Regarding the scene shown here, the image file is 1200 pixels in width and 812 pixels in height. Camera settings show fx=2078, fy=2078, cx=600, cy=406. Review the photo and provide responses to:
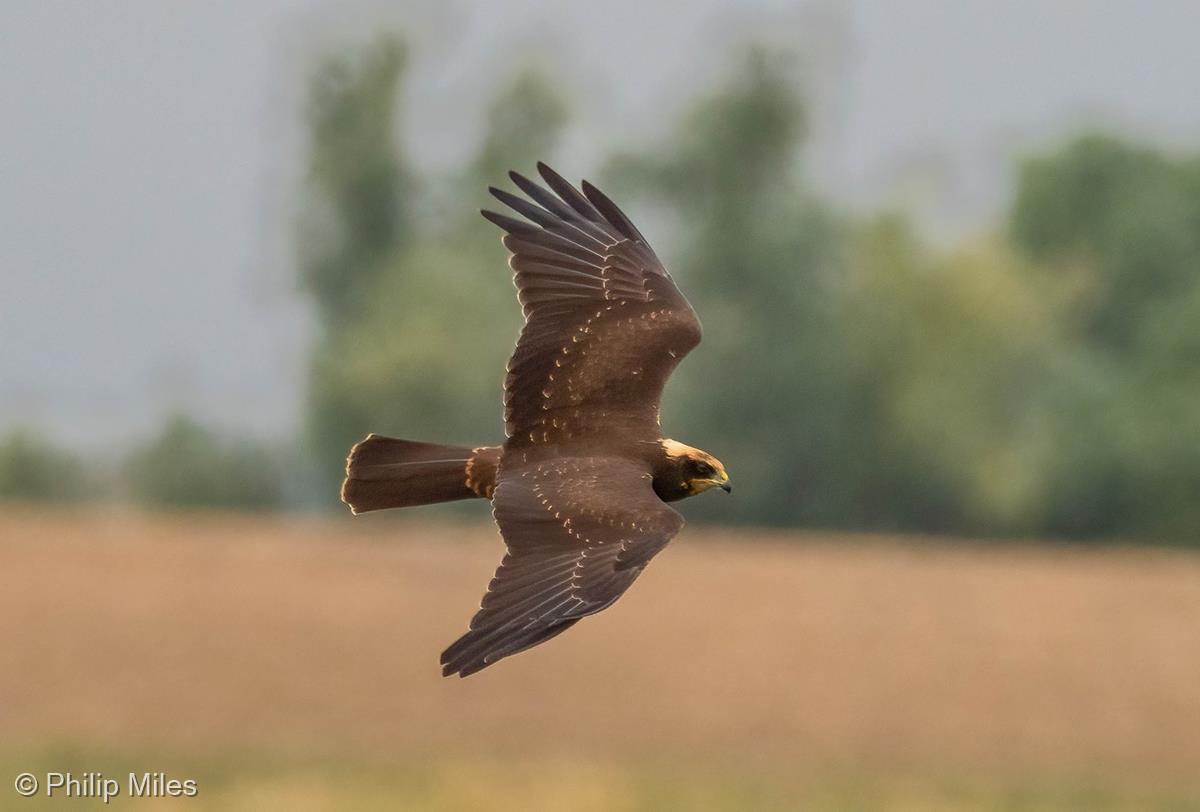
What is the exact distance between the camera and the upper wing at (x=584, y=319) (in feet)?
21.2

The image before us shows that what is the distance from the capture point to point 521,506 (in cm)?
579

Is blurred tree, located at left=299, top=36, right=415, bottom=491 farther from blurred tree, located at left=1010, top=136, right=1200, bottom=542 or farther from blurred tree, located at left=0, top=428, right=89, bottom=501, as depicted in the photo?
blurred tree, located at left=1010, top=136, right=1200, bottom=542

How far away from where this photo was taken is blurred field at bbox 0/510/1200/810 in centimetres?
2708

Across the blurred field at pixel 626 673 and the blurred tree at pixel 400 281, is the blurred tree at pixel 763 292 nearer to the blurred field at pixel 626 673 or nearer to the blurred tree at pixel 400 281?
the blurred tree at pixel 400 281

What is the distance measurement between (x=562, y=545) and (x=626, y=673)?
82.5 ft

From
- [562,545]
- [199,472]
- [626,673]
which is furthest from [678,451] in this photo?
[199,472]

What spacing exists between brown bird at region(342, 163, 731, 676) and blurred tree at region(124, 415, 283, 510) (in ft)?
→ 132

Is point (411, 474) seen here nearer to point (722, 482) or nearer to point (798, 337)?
point (722, 482)

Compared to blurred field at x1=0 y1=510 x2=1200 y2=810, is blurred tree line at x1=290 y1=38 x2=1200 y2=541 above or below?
above

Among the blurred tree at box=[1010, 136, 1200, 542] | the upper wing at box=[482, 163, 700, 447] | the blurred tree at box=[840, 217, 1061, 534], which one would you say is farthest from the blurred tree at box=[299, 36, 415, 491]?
the upper wing at box=[482, 163, 700, 447]

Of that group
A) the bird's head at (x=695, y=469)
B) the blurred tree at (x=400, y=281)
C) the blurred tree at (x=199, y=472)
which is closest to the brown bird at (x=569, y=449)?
the bird's head at (x=695, y=469)

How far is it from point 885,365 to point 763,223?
13.3 ft

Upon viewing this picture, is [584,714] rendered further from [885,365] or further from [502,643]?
[502,643]

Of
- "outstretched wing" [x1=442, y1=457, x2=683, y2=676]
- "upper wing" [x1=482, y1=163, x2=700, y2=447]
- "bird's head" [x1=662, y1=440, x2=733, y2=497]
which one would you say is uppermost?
"upper wing" [x1=482, y1=163, x2=700, y2=447]
